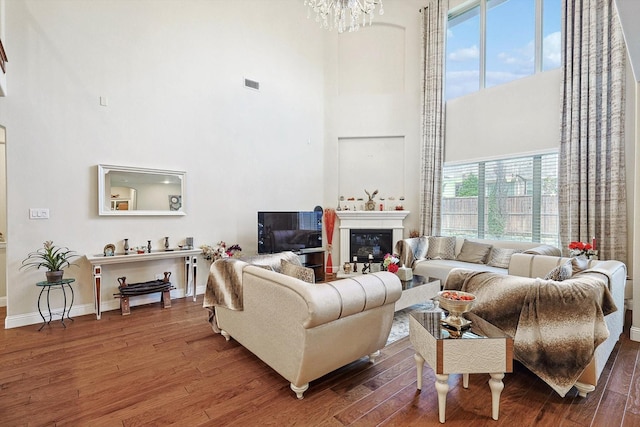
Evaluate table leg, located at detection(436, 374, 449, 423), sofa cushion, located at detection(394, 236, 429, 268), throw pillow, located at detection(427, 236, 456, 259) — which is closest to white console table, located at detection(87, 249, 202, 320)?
sofa cushion, located at detection(394, 236, 429, 268)

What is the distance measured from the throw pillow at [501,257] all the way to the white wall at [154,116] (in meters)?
3.41

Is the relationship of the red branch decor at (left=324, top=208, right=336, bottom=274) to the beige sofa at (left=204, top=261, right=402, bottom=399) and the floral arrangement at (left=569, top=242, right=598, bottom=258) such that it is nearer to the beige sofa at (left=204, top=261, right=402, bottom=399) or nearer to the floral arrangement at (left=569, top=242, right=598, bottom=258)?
the beige sofa at (left=204, top=261, right=402, bottom=399)

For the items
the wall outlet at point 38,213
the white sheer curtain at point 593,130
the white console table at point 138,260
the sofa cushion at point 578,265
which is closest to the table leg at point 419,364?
the sofa cushion at point 578,265

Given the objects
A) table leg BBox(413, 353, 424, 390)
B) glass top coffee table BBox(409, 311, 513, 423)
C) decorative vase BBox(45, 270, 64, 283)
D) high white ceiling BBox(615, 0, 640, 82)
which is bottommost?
table leg BBox(413, 353, 424, 390)

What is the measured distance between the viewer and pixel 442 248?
17.1ft

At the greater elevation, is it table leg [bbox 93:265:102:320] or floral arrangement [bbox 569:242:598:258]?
floral arrangement [bbox 569:242:598:258]

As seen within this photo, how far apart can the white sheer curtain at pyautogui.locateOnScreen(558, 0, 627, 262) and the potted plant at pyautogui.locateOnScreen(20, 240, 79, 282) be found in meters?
6.58

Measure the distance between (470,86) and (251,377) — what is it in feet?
19.6

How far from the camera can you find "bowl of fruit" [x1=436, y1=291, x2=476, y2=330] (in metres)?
1.86

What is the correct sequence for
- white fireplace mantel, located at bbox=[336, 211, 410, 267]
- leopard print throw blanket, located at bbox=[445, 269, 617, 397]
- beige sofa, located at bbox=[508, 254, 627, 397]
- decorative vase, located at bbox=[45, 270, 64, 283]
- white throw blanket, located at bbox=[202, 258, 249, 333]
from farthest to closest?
white fireplace mantel, located at bbox=[336, 211, 410, 267] → decorative vase, located at bbox=[45, 270, 64, 283] → white throw blanket, located at bbox=[202, 258, 249, 333] → beige sofa, located at bbox=[508, 254, 627, 397] → leopard print throw blanket, located at bbox=[445, 269, 617, 397]

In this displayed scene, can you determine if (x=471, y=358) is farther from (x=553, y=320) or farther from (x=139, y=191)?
(x=139, y=191)

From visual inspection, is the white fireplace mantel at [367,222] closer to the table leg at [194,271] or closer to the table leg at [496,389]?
the table leg at [194,271]

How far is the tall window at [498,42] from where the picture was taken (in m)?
4.84

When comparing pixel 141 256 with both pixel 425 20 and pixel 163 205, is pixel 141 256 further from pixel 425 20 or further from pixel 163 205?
pixel 425 20
